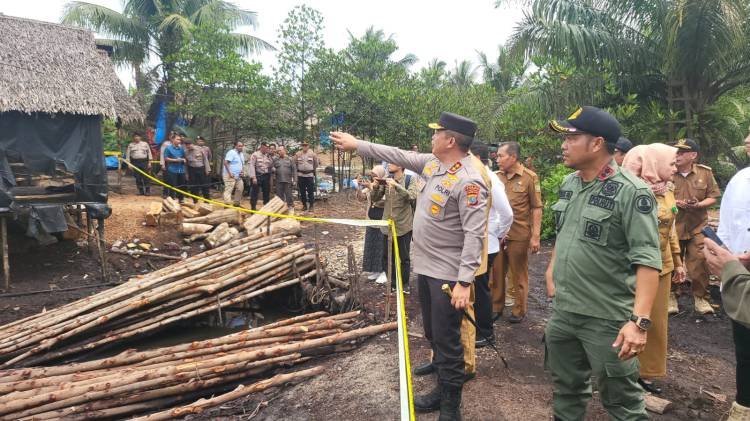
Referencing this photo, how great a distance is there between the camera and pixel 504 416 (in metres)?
3.40

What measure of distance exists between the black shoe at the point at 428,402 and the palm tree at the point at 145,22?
668 inches

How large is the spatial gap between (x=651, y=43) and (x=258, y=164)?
381 inches

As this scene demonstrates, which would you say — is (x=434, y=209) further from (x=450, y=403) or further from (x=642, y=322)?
(x=642, y=322)

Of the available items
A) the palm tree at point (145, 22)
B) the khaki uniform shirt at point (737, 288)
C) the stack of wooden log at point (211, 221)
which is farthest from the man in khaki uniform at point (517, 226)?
the palm tree at point (145, 22)

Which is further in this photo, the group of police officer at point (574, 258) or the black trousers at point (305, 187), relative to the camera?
the black trousers at point (305, 187)

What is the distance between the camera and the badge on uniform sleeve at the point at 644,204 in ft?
7.68

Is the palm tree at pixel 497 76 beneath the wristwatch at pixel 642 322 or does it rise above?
above

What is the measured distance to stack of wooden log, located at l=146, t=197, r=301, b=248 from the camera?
33.8 feet

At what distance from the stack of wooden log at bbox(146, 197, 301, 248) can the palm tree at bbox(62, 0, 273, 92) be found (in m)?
9.08

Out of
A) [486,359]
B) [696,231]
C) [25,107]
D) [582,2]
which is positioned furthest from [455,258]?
[582,2]

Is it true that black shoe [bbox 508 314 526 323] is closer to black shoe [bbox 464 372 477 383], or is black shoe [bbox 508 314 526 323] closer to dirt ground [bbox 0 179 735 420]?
dirt ground [bbox 0 179 735 420]

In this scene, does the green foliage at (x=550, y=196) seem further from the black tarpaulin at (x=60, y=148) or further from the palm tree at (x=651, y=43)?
the black tarpaulin at (x=60, y=148)

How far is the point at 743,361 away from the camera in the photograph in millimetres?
2934

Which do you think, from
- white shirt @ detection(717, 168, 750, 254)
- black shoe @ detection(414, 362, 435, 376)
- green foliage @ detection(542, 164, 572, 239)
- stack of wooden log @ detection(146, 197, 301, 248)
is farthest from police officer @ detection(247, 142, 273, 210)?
white shirt @ detection(717, 168, 750, 254)
